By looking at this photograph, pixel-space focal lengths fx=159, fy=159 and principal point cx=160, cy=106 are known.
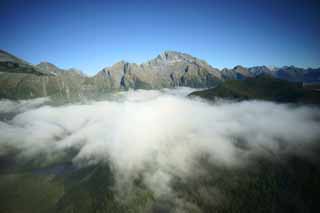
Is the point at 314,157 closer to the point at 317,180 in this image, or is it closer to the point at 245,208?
the point at 317,180

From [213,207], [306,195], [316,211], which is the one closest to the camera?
[316,211]

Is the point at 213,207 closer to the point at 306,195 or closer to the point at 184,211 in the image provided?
the point at 184,211

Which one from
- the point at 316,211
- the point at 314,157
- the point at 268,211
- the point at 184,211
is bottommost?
the point at 184,211

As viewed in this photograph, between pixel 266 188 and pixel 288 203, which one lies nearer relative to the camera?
pixel 288 203

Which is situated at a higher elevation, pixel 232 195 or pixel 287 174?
pixel 287 174

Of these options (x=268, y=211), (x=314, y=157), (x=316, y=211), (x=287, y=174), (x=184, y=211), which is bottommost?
(x=184, y=211)

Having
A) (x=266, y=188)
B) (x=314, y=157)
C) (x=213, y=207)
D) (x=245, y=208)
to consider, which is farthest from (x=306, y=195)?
(x=213, y=207)

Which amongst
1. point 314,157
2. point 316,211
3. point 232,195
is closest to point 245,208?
point 232,195

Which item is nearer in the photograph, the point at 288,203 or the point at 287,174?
the point at 288,203

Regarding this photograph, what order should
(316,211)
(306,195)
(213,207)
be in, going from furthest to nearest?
(213,207) < (306,195) < (316,211)
